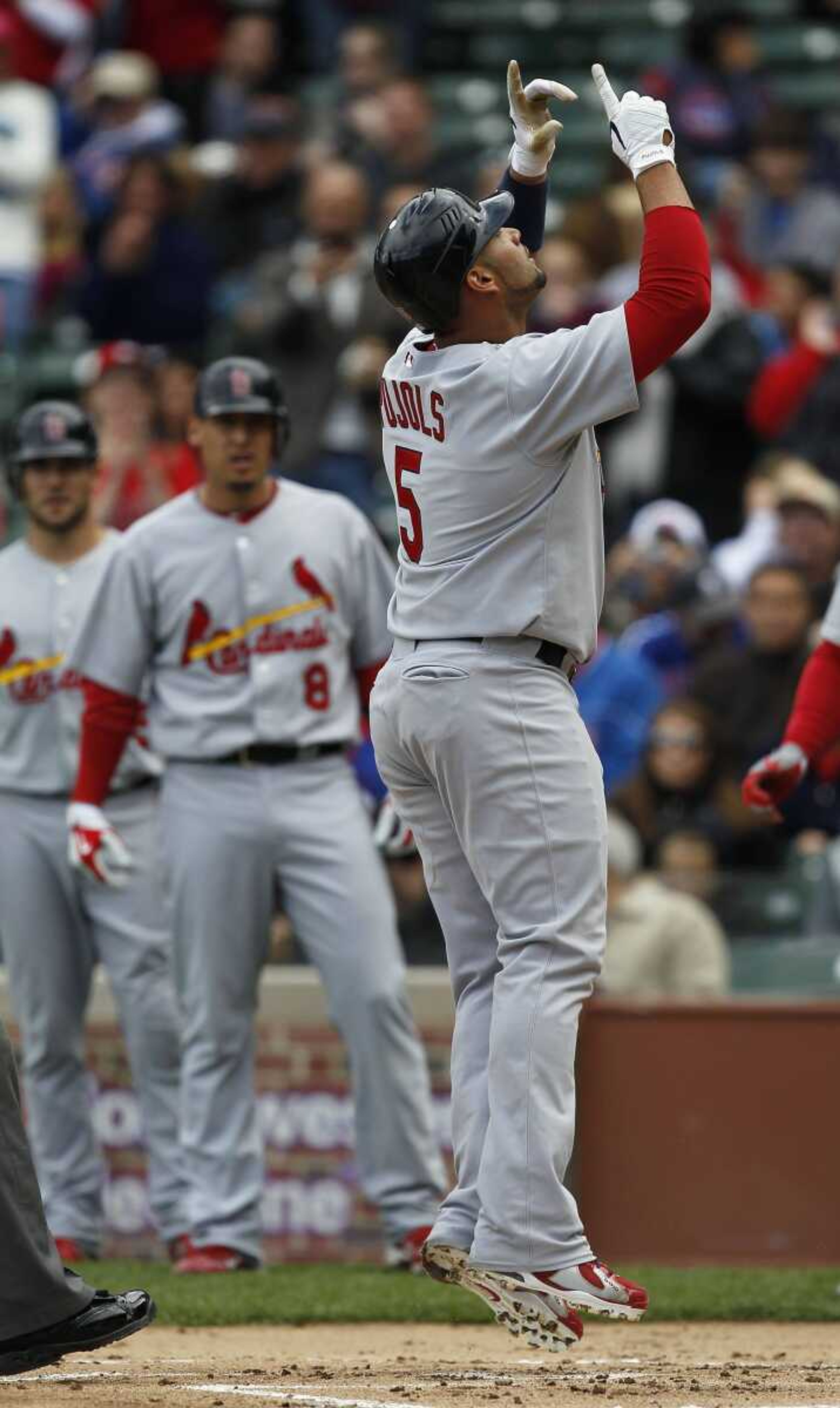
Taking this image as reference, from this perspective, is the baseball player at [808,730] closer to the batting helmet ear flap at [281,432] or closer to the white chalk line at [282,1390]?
the white chalk line at [282,1390]

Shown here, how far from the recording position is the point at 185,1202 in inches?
298

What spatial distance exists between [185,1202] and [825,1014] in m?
2.01

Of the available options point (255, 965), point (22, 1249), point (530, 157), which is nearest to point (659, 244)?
point (530, 157)

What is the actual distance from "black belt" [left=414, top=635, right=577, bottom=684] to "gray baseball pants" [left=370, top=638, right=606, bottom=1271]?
0.4 inches

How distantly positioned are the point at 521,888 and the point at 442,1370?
113 cm

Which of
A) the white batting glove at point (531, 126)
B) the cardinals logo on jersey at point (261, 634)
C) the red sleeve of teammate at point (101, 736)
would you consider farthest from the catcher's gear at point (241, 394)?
the white batting glove at point (531, 126)

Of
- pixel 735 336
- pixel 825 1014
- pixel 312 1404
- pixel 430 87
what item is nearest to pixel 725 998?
pixel 825 1014

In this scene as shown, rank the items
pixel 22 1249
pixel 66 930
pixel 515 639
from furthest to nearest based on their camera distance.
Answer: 1. pixel 66 930
2. pixel 515 639
3. pixel 22 1249

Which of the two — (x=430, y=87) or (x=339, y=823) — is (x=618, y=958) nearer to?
(x=339, y=823)

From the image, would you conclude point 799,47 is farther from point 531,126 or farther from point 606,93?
point 606,93

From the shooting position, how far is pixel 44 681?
7.84m

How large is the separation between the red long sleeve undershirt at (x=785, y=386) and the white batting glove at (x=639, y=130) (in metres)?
6.73

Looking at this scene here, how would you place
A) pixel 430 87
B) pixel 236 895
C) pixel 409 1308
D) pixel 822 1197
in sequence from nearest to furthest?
pixel 409 1308 < pixel 236 895 < pixel 822 1197 < pixel 430 87

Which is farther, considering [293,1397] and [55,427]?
[55,427]
